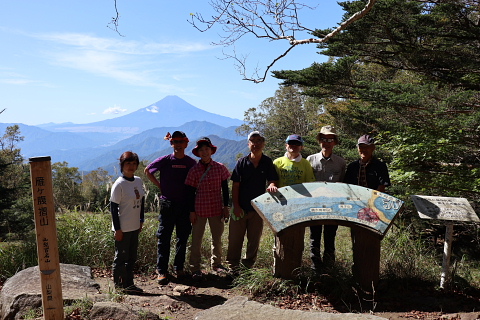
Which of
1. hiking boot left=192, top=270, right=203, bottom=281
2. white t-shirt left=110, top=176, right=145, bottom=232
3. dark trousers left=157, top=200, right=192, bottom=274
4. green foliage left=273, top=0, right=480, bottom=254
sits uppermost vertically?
green foliage left=273, top=0, right=480, bottom=254

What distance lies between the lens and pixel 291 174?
172 inches

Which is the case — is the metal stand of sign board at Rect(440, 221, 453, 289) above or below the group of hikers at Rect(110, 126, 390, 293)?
below

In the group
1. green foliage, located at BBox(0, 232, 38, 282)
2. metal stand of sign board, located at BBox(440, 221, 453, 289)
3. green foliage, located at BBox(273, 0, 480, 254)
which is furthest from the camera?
green foliage, located at BBox(273, 0, 480, 254)

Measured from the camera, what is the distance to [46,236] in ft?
10.0

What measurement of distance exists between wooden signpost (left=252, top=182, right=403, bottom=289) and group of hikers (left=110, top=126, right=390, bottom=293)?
0.25 metres

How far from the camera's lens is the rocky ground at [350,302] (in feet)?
12.1

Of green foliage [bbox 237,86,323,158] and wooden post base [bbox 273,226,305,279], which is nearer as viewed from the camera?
wooden post base [bbox 273,226,305,279]

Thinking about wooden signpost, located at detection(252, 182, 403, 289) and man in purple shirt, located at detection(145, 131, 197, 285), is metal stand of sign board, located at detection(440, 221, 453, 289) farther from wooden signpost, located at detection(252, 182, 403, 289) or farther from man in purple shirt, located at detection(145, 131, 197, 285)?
man in purple shirt, located at detection(145, 131, 197, 285)

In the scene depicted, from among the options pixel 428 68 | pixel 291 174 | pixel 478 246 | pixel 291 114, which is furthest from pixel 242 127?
pixel 291 174

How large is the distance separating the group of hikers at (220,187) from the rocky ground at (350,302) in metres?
0.30

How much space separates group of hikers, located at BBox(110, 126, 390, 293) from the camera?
420 cm

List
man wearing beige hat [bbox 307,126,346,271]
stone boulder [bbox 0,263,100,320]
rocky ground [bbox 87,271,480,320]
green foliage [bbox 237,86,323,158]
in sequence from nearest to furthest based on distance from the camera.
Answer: stone boulder [bbox 0,263,100,320], rocky ground [bbox 87,271,480,320], man wearing beige hat [bbox 307,126,346,271], green foliage [bbox 237,86,323,158]

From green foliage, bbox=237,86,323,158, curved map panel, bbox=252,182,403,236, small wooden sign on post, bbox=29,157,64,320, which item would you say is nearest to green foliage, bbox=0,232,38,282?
small wooden sign on post, bbox=29,157,64,320

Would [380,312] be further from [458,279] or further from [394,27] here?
[394,27]
